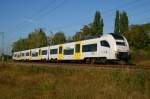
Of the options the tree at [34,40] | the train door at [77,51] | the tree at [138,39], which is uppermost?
the tree at [34,40]

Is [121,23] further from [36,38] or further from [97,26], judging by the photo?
[36,38]

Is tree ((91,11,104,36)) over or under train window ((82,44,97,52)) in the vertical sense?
over

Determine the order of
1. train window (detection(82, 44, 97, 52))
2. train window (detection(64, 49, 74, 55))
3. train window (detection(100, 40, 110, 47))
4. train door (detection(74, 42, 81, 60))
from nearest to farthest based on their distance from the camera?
train window (detection(100, 40, 110, 47))
train window (detection(82, 44, 97, 52))
train door (detection(74, 42, 81, 60))
train window (detection(64, 49, 74, 55))

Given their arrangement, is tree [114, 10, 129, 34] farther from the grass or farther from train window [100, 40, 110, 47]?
the grass

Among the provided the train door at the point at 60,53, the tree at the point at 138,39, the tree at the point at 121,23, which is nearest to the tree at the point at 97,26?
the tree at the point at 121,23

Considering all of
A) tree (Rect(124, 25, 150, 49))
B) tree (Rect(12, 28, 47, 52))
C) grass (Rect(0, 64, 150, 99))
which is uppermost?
tree (Rect(12, 28, 47, 52))

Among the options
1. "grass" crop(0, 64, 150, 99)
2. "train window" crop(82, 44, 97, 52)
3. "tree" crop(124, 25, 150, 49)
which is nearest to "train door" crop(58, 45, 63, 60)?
"train window" crop(82, 44, 97, 52)

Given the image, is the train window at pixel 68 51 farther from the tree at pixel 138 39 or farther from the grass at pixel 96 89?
the tree at pixel 138 39

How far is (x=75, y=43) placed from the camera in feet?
104

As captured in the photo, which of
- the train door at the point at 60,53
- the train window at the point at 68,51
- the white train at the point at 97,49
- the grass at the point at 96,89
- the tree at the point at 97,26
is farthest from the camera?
the tree at the point at 97,26

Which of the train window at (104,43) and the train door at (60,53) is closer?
the train window at (104,43)

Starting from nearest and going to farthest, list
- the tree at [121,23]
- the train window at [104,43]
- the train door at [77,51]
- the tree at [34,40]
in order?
the train window at [104,43] < the train door at [77,51] < the tree at [121,23] < the tree at [34,40]

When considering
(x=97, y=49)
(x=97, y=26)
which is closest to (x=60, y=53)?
(x=97, y=49)

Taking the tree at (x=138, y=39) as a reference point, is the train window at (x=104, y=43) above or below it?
below
